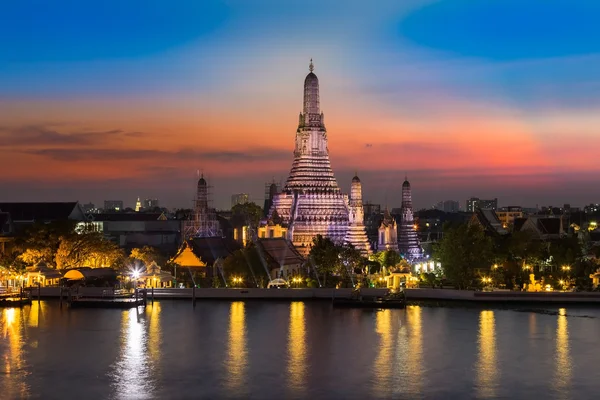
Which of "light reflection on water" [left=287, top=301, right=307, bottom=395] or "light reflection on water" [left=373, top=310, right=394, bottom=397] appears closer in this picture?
"light reflection on water" [left=373, top=310, right=394, bottom=397]

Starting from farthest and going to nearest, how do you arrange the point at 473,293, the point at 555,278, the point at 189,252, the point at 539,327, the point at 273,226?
the point at 273,226 < the point at 189,252 < the point at 555,278 < the point at 473,293 < the point at 539,327

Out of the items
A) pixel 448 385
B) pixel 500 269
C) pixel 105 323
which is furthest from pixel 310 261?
pixel 448 385

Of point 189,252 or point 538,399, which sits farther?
point 189,252

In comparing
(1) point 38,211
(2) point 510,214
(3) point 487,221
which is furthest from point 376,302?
(2) point 510,214

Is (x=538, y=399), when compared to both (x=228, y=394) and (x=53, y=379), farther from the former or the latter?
(x=53, y=379)

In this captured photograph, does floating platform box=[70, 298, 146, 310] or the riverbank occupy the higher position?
the riverbank

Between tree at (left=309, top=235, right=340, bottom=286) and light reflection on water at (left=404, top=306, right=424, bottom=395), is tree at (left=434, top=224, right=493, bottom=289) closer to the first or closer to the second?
tree at (left=309, top=235, right=340, bottom=286)

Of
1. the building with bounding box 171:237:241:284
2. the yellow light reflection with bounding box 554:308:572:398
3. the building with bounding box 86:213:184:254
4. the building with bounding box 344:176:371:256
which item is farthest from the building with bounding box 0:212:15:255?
the yellow light reflection with bounding box 554:308:572:398
